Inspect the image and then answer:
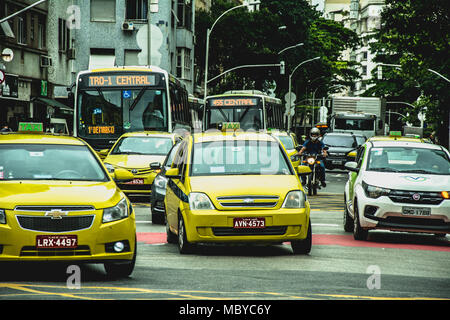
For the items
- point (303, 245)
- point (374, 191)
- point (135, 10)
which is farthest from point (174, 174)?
point (135, 10)

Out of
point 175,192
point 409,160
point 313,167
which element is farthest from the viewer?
point 313,167

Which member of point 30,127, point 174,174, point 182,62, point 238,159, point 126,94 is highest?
point 182,62

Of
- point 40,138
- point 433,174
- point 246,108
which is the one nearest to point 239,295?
point 40,138

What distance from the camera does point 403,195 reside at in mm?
14977

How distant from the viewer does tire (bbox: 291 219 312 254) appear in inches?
504

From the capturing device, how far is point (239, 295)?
8930mm

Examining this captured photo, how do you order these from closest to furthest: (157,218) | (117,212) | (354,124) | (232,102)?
(117,212), (157,218), (232,102), (354,124)

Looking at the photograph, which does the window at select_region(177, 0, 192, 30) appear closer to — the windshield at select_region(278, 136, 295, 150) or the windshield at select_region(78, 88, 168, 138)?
the windshield at select_region(278, 136, 295, 150)

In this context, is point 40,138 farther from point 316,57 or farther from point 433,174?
point 316,57

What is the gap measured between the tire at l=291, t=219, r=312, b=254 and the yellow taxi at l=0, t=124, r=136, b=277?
300 cm

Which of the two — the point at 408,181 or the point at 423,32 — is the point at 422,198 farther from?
the point at 423,32

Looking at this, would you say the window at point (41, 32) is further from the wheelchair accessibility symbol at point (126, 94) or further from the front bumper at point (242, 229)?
the front bumper at point (242, 229)

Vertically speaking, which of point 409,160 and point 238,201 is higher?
point 409,160

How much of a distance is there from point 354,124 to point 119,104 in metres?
28.6
